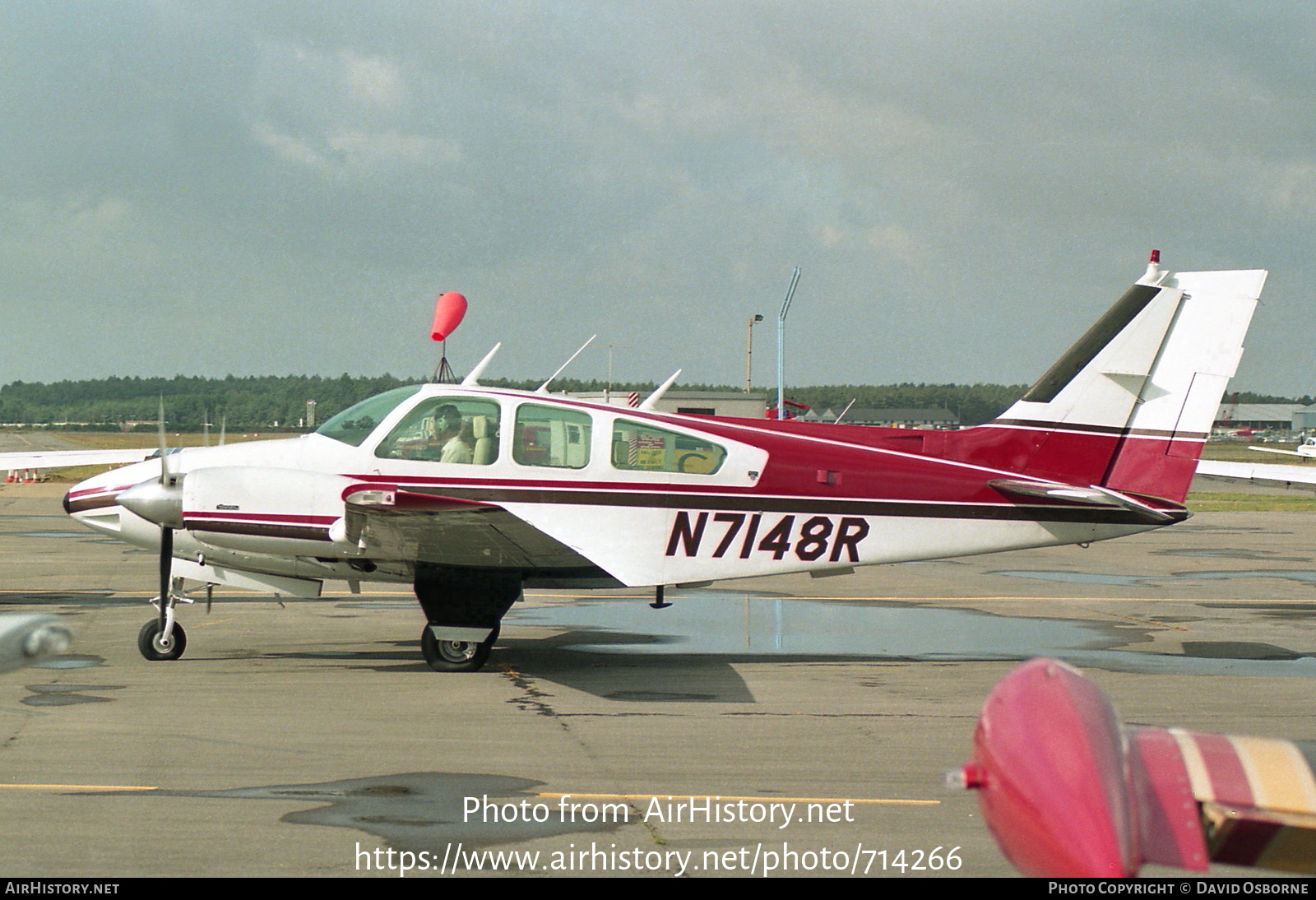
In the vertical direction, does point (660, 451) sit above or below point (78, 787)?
above

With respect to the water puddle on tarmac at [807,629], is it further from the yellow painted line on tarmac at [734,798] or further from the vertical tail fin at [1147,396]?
the yellow painted line on tarmac at [734,798]

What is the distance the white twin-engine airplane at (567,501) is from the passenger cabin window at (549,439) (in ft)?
0.05

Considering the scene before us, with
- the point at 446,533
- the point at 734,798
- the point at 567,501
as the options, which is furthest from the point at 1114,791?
the point at 567,501

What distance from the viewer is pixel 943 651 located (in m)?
10.8

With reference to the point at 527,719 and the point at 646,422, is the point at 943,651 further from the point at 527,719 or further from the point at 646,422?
the point at 527,719

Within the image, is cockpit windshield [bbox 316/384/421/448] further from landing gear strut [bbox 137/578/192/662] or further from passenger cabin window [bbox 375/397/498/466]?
landing gear strut [bbox 137/578/192/662]

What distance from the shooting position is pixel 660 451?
9.75 m

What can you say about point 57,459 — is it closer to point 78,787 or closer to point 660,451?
point 660,451

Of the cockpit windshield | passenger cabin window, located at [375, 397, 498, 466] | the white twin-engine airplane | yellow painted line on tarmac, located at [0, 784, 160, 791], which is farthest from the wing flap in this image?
yellow painted line on tarmac, located at [0, 784, 160, 791]

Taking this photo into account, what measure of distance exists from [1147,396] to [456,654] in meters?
6.61

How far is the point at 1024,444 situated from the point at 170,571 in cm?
750

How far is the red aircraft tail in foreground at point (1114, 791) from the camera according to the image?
5.36ft

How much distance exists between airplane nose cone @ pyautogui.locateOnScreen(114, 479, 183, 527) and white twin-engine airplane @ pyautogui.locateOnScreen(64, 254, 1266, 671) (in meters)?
0.02

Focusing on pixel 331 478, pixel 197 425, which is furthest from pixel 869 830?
pixel 197 425
